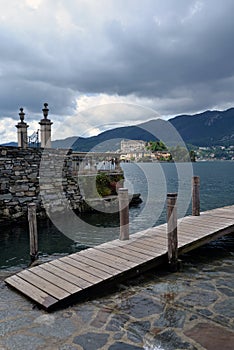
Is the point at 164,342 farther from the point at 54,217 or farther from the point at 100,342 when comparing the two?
the point at 54,217

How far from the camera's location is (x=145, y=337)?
3.84 metres

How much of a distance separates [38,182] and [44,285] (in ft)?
30.9

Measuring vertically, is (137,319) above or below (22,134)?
below

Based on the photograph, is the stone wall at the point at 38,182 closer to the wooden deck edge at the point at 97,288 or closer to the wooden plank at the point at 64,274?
the wooden plank at the point at 64,274

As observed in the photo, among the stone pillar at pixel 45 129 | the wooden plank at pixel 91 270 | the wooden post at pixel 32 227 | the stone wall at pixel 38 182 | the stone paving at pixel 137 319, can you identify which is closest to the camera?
the stone paving at pixel 137 319

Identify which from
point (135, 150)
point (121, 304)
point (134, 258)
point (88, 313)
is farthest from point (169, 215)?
point (135, 150)

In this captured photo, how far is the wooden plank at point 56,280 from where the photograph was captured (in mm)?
4917

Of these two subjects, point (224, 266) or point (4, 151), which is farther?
point (4, 151)

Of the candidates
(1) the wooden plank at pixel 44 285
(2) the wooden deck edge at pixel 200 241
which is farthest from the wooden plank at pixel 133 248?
(1) the wooden plank at pixel 44 285

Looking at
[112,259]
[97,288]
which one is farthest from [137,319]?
[112,259]

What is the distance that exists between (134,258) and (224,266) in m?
2.22

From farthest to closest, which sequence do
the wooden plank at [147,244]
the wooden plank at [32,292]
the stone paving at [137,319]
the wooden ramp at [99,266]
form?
1. the wooden plank at [147,244]
2. the wooden ramp at [99,266]
3. the wooden plank at [32,292]
4. the stone paving at [137,319]

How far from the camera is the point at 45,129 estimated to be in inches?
639

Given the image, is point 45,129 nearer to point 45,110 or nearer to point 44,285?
point 45,110
